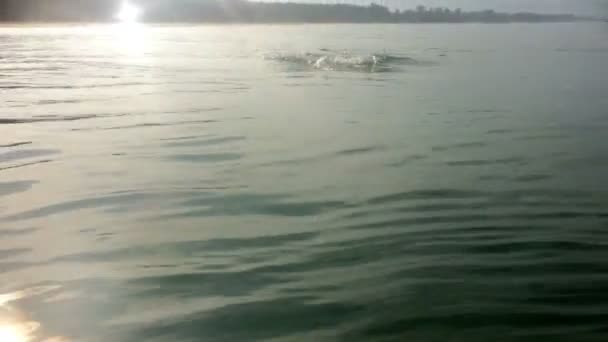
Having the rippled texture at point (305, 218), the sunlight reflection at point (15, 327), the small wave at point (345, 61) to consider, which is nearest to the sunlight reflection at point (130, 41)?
the small wave at point (345, 61)

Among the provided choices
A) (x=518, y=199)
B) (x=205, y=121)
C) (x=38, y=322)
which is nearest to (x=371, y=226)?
(x=518, y=199)

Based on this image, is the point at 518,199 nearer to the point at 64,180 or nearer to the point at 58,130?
the point at 64,180

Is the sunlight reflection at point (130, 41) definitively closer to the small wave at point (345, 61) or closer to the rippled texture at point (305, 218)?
the small wave at point (345, 61)

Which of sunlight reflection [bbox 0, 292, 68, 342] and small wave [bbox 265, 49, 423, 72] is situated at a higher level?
small wave [bbox 265, 49, 423, 72]

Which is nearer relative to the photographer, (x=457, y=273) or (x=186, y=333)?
(x=186, y=333)

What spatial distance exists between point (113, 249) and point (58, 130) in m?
7.67

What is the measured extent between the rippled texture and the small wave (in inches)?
371

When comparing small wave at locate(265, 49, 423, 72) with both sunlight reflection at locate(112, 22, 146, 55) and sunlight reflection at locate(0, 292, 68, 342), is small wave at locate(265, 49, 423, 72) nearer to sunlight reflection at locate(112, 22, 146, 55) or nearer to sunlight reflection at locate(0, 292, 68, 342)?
sunlight reflection at locate(112, 22, 146, 55)

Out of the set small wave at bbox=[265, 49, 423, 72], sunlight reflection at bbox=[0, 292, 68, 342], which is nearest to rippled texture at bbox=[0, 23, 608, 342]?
sunlight reflection at bbox=[0, 292, 68, 342]

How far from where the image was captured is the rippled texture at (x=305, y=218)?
5.30 meters

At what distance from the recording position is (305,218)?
7812mm

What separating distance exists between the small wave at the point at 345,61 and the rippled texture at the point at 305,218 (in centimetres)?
942

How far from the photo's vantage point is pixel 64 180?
9.69 m

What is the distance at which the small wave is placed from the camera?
27234mm
